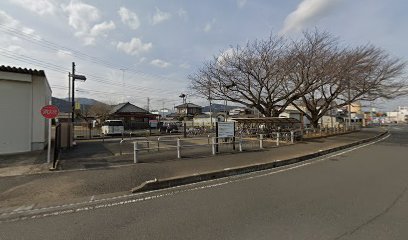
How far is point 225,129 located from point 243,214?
9169 mm

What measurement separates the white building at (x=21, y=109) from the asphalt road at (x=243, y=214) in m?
9.50

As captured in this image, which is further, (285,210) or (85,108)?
(85,108)

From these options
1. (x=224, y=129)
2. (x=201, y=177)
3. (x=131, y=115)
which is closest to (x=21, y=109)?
(x=224, y=129)

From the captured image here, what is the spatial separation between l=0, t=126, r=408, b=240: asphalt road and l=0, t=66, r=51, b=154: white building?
950 cm

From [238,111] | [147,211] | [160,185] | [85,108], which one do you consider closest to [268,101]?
[160,185]

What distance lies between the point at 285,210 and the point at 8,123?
13.1m

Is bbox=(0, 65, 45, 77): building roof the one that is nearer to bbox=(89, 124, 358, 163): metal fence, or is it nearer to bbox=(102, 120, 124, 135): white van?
bbox=(89, 124, 358, 163): metal fence

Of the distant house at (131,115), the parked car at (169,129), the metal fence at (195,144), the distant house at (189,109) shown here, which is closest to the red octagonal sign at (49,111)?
the metal fence at (195,144)

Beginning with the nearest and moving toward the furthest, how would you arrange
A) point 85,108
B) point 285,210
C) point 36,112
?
1. point 285,210
2. point 36,112
3. point 85,108

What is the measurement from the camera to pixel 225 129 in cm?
1388

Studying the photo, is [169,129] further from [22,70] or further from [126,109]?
[22,70]

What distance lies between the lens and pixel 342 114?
6812 cm

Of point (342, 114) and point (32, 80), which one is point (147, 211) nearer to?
point (32, 80)

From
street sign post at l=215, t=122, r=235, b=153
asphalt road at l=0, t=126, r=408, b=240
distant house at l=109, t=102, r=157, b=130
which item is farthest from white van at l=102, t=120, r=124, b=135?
asphalt road at l=0, t=126, r=408, b=240
